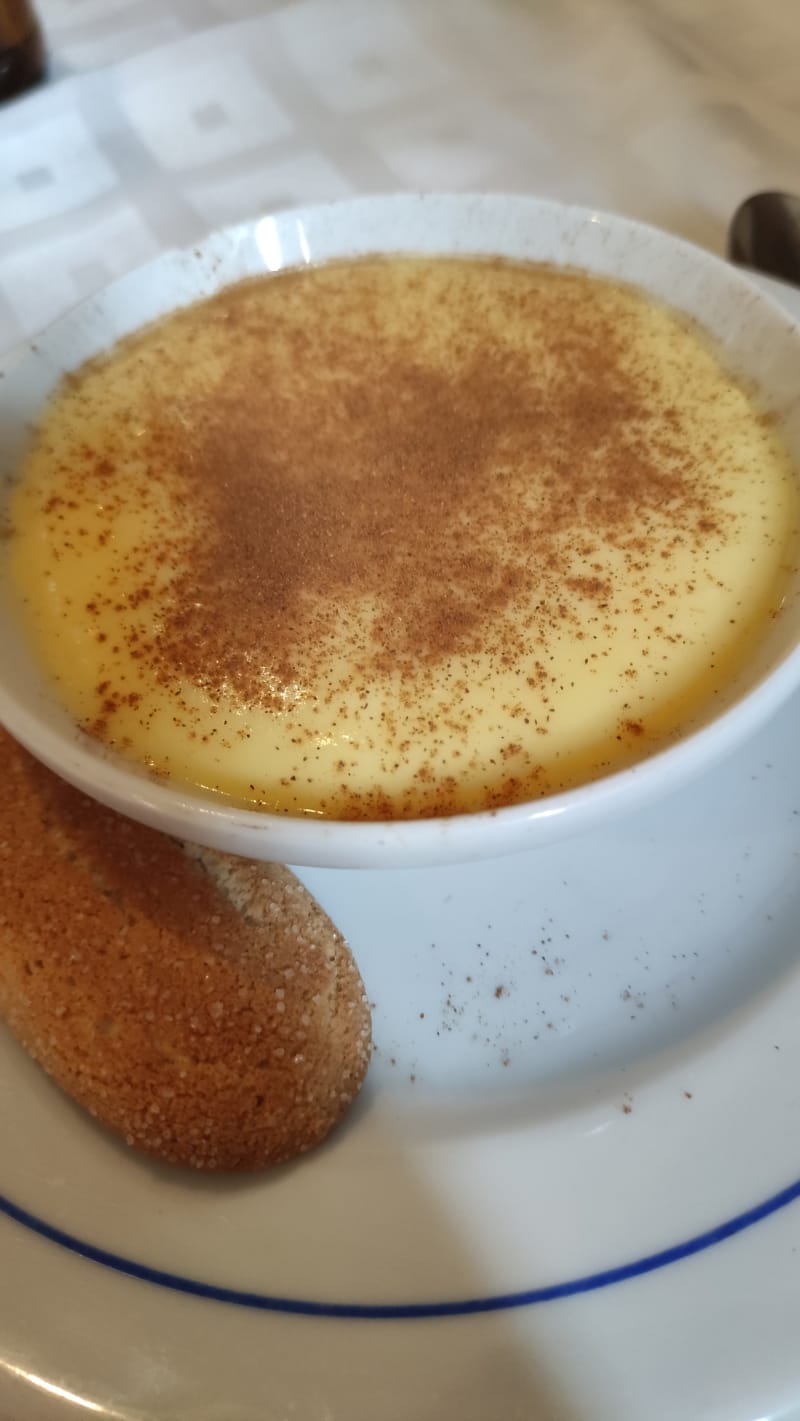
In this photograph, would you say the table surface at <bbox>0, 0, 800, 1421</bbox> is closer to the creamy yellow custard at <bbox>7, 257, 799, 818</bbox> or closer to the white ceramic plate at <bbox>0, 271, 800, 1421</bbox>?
the creamy yellow custard at <bbox>7, 257, 799, 818</bbox>

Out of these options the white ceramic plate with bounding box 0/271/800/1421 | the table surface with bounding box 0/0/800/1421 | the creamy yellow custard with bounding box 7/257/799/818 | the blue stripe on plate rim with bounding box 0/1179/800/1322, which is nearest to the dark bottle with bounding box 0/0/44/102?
the table surface with bounding box 0/0/800/1421

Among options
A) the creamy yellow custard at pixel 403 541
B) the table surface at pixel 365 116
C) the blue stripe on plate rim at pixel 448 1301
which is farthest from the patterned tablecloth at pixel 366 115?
the blue stripe on plate rim at pixel 448 1301

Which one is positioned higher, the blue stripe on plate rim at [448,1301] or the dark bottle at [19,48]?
the dark bottle at [19,48]

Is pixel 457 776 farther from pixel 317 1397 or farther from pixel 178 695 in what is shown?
pixel 317 1397

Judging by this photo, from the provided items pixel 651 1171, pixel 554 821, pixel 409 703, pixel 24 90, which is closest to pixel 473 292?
pixel 409 703

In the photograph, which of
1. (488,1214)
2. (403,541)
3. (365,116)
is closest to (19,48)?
(365,116)

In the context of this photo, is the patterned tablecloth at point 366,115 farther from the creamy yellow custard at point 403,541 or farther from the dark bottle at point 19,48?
the creamy yellow custard at point 403,541
